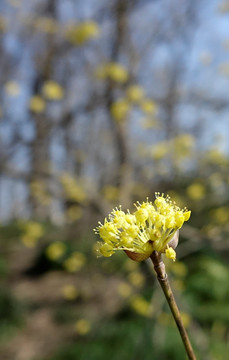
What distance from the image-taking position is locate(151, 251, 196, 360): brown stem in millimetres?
645

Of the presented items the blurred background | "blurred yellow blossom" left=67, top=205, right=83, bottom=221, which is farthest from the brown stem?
"blurred yellow blossom" left=67, top=205, right=83, bottom=221

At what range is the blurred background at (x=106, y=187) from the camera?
425 cm

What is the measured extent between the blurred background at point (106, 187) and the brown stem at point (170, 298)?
5.94 feet

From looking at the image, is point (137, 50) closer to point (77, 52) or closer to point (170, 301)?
point (77, 52)

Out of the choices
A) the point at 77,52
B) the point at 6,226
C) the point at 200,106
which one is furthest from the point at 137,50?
the point at 6,226

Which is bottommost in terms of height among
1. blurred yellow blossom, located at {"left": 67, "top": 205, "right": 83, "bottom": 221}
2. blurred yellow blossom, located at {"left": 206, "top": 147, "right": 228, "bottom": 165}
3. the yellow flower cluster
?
the yellow flower cluster

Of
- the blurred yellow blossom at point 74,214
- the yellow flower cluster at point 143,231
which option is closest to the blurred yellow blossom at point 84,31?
the blurred yellow blossom at point 74,214

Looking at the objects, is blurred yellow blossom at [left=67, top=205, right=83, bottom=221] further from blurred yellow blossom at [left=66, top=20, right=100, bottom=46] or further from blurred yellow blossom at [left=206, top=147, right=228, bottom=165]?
blurred yellow blossom at [left=66, top=20, right=100, bottom=46]

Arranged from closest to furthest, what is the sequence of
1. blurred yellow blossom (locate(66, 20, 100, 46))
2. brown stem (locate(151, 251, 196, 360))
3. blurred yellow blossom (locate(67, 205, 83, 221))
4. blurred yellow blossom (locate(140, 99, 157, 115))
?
1. brown stem (locate(151, 251, 196, 360))
2. blurred yellow blossom (locate(66, 20, 100, 46))
3. blurred yellow blossom (locate(140, 99, 157, 115))
4. blurred yellow blossom (locate(67, 205, 83, 221))

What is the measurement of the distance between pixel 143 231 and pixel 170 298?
179 millimetres

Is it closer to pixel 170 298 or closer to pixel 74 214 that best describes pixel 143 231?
pixel 170 298

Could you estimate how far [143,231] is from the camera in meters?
0.81

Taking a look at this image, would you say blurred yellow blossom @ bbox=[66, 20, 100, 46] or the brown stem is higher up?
blurred yellow blossom @ bbox=[66, 20, 100, 46]

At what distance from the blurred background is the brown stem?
1.81 m
